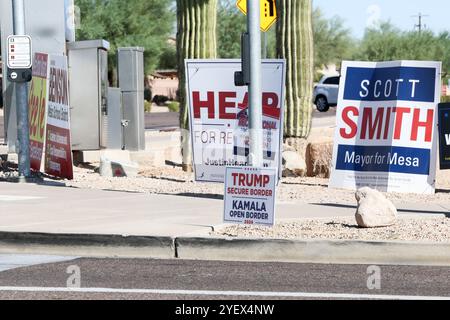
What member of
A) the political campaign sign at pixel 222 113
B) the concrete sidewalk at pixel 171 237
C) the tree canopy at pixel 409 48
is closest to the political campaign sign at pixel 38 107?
the political campaign sign at pixel 222 113

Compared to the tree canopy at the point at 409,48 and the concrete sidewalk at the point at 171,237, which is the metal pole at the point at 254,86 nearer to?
the concrete sidewalk at the point at 171,237

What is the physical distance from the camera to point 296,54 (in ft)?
68.6

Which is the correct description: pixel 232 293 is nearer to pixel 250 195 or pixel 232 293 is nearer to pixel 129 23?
pixel 250 195

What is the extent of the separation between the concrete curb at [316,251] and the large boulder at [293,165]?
27.2 feet

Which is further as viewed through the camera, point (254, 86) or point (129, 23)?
point (129, 23)

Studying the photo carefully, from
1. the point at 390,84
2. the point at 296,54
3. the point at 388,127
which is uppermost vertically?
the point at 296,54

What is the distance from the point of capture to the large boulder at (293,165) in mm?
20234

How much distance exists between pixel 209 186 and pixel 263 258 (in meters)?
6.72

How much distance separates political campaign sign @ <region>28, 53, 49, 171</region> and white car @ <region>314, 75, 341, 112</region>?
37749mm

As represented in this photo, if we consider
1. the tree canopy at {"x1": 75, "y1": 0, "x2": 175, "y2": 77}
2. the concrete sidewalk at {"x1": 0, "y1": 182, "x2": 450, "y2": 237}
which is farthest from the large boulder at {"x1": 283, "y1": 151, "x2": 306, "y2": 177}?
the tree canopy at {"x1": 75, "y1": 0, "x2": 175, "y2": 77}

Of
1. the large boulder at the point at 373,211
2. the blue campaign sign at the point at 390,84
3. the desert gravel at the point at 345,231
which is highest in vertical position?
the blue campaign sign at the point at 390,84

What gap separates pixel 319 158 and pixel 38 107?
16.8 feet

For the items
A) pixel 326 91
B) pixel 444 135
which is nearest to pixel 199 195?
pixel 444 135

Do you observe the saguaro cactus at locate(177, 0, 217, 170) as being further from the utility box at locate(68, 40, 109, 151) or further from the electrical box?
the electrical box
